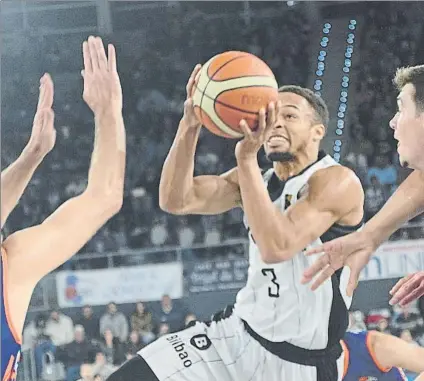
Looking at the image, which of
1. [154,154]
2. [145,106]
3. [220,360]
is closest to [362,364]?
[220,360]

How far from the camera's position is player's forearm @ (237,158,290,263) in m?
2.05

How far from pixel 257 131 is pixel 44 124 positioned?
2.03ft

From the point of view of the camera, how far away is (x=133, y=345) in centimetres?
227

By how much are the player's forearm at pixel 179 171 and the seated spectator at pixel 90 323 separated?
1.22 feet

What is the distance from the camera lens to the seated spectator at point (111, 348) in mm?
2250

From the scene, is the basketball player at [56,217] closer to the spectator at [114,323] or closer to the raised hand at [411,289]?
the spectator at [114,323]


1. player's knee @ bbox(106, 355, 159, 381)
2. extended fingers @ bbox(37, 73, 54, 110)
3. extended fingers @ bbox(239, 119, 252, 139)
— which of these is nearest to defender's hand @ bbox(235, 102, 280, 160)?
extended fingers @ bbox(239, 119, 252, 139)

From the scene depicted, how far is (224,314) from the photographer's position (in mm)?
2240

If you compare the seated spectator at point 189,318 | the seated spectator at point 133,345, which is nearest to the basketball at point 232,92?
the seated spectator at point 189,318

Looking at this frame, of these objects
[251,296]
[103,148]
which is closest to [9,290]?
[103,148]

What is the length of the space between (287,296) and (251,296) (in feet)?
0.35

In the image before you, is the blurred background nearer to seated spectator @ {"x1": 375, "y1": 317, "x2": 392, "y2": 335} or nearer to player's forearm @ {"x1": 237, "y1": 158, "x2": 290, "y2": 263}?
seated spectator @ {"x1": 375, "y1": 317, "x2": 392, "y2": 335}

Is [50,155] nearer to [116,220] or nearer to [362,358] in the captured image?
Result: [116,220]

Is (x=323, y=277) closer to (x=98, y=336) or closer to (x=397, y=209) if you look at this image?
(x=397, y=209)
